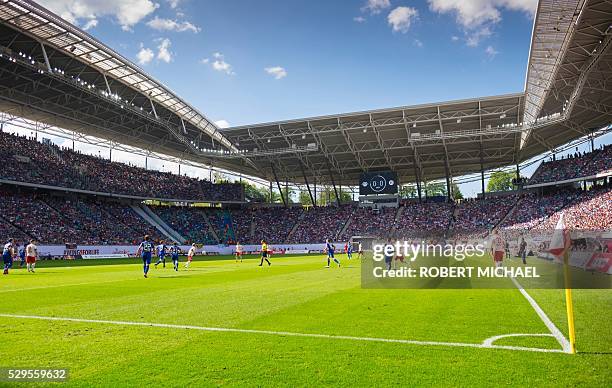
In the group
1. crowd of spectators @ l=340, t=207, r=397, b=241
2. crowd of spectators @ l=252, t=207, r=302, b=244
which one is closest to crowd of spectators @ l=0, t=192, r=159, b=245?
crowd of spectators @ l=252, t=207, r=302, b=244

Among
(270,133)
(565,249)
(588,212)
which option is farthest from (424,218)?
(565,249)

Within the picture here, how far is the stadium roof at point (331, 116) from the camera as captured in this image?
31781mm

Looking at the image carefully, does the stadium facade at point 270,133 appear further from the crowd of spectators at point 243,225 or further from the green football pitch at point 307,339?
the green football pitch at point 307,339

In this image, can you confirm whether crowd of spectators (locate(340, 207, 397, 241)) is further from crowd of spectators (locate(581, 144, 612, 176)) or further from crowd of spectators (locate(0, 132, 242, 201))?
crowd of spectators (locate(581, 144, 612, 176))

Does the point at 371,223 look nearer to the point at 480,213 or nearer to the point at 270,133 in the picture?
the point at 480,213

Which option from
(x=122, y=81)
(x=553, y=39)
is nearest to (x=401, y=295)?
(x=553, y=39)

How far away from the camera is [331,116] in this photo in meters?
53.0

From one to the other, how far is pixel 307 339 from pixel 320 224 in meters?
65.3

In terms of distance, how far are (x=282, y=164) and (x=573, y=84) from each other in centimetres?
4344

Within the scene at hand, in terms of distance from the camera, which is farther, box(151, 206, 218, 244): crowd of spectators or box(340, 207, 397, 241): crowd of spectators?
box(151, 206, 218, 244): crowd of spectators

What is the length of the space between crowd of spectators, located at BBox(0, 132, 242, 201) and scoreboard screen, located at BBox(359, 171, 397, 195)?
24.9 m

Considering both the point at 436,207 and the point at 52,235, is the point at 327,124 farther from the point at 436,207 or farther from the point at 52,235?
the point at 52,235

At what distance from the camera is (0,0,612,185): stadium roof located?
31.8 meters

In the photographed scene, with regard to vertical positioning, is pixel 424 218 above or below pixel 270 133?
below
